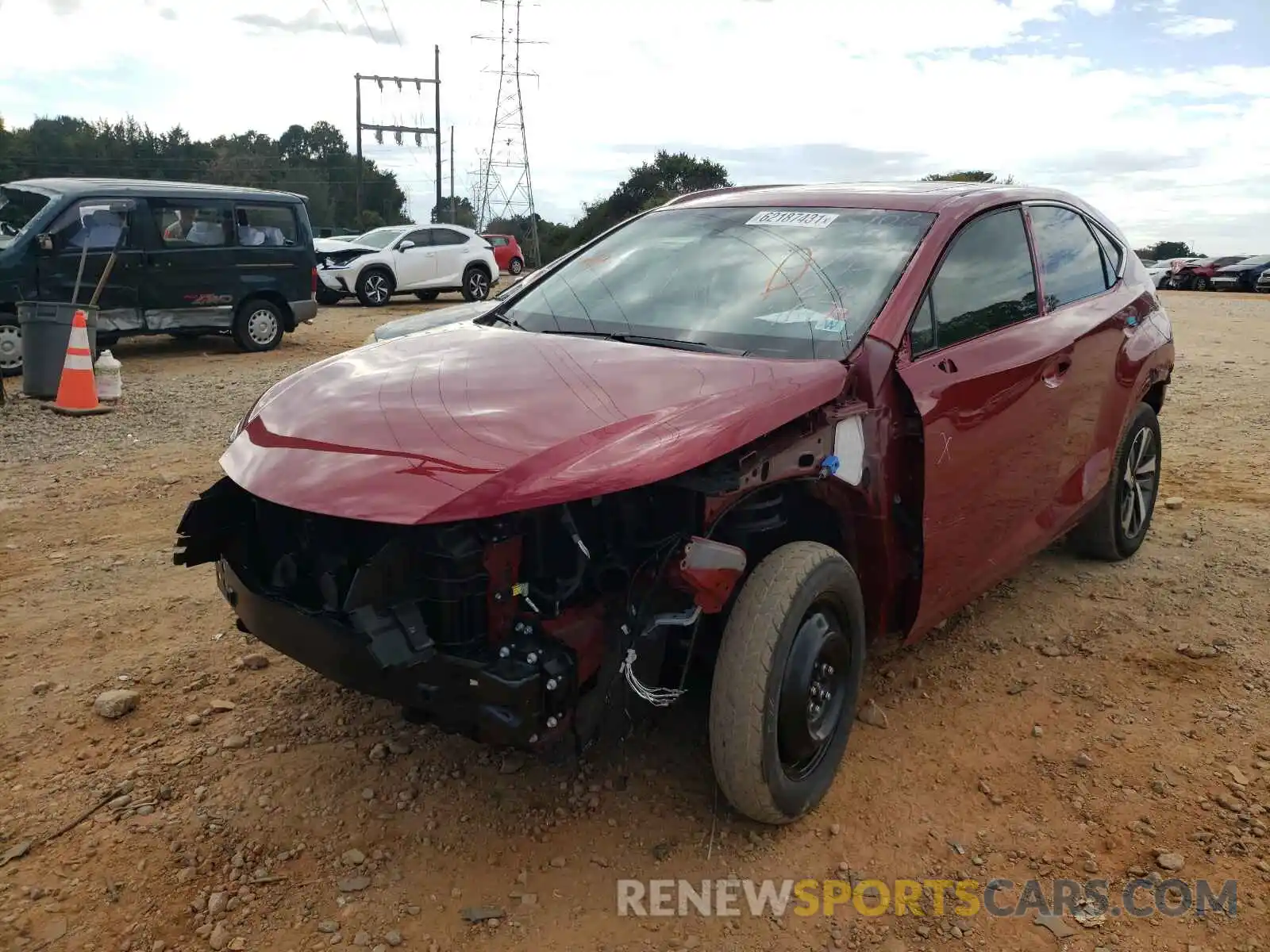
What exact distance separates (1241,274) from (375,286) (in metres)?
28.9

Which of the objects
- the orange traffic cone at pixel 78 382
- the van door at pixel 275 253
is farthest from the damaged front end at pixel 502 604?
the van door at pixel 275 253

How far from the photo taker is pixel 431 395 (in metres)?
2.64

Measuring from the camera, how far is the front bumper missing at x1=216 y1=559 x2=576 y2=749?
7.29 feet

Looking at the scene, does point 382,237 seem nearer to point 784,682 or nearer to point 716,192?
point 716,192

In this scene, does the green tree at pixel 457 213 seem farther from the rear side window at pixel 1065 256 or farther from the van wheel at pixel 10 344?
the rear side window at pixel 1065 256

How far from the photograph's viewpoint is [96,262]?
1020 cm

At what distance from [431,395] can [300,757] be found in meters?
1.22

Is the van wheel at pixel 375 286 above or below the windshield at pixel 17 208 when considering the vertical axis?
below

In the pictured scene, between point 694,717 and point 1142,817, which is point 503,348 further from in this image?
point 1142,817

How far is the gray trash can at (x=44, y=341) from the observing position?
812cm

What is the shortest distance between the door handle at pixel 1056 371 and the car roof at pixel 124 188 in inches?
394

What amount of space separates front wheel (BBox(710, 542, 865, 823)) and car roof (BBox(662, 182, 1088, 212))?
1429 millimetres

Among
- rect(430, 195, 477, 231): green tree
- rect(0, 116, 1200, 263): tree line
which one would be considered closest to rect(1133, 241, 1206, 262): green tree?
rect(0, 116, 1200, 263): tree line

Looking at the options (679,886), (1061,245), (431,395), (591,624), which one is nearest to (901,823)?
(679,886)
